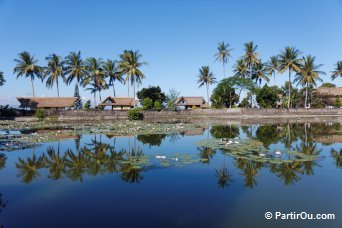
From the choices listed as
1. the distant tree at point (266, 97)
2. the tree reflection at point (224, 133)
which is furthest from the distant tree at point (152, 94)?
the tree reflection at point (224, 133)

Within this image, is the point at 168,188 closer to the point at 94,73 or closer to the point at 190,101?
the point at 94,73

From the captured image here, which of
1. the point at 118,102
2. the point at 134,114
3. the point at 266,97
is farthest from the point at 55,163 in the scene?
the point at 266,97

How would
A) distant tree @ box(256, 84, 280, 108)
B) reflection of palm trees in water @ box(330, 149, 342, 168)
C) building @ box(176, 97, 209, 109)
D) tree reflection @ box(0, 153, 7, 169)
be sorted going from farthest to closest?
building @ box(176, 97, 209, 109), distant tree @ box(256, 84, 280, 108), tree reflection @ box(0, 153, 7, 169), reflection of palm trees in water @ box(330, 149, 342, 168)

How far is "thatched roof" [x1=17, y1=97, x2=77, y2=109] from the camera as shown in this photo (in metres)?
47.7

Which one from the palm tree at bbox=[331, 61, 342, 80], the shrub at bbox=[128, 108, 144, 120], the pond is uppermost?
the palm tree at bbox=[331, 61, 342, 80]

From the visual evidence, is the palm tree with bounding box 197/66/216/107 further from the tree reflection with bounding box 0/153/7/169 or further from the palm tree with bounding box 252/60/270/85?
the tree reflection with bounding box 0/153/7/169

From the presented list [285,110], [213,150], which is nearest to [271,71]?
[285,110]

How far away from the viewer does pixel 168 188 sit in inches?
321

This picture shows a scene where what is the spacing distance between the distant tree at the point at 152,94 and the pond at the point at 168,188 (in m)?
45.1

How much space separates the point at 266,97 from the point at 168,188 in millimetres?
47878

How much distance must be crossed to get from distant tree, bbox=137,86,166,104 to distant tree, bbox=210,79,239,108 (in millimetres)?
10843

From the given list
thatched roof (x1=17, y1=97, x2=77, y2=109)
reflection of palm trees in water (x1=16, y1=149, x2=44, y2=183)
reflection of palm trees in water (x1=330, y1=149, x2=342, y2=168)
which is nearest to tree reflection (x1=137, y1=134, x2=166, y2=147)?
reflection of palm trees in water (x1=16, y1=149, x2=44, y2=183)

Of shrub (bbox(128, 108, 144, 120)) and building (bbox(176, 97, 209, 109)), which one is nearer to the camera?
shrub (bbox(128, 108, 144, 120))

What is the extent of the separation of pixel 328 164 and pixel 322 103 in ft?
175
